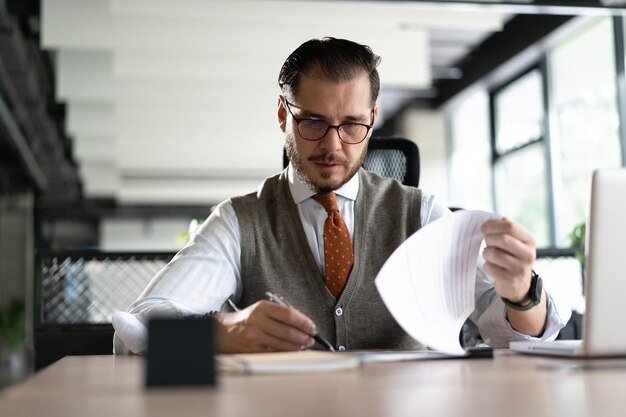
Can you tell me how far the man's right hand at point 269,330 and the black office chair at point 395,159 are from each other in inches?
38.3

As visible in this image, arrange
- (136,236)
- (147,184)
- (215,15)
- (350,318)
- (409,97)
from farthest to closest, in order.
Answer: (136,236) < (147,184) < (409,97) < (215,15) < (350,318)

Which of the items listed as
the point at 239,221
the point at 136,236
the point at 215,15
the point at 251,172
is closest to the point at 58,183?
the point at 251,172

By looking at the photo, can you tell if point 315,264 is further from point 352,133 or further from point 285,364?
point 285,364

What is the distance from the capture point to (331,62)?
174 cm

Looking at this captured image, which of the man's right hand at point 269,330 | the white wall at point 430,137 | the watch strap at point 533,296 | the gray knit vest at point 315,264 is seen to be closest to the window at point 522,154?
the white wall at point 430,137

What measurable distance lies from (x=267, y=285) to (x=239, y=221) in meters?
0.16

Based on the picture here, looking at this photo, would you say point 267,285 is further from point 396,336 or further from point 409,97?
point 409,97

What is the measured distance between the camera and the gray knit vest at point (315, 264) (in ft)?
5.40

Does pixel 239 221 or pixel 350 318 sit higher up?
pixel 239 221

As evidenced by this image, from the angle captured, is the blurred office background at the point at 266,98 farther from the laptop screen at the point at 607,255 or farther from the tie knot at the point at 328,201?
the laptop screen at the point at 607,255

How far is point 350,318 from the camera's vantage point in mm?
1642

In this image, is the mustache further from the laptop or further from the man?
the laptop

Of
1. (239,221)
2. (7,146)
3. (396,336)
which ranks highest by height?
(7,146)

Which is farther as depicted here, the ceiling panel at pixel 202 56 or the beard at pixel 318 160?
the ceiling panel at pixel 202 56
